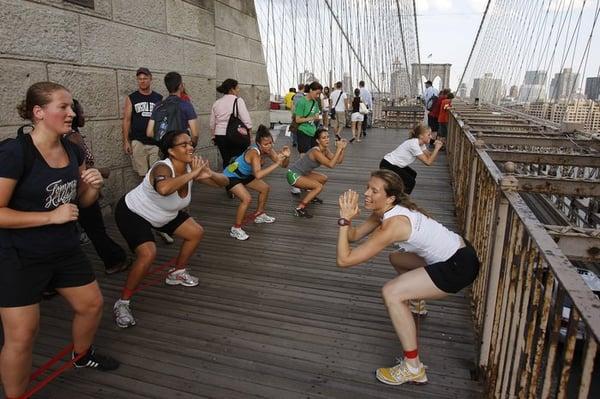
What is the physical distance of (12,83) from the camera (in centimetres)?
393

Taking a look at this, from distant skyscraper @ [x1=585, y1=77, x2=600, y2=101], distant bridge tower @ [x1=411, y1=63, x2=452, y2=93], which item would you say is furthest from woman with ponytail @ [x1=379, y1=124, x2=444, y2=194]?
distant bridge tower @ [x1=411, y1=63, x2=452, y2=93]

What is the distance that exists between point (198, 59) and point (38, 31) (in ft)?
10.2

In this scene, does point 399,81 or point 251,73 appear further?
point 399,81

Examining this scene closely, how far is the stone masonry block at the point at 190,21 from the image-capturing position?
637cm

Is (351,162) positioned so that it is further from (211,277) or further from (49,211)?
(49,211)

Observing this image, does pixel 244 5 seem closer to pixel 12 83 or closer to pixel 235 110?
pixel 235 110

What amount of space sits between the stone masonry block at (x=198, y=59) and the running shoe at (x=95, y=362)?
499 cm

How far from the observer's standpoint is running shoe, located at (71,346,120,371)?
246 cm

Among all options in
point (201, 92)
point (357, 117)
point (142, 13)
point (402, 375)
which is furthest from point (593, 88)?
point (402, 375)

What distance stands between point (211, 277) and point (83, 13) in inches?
120

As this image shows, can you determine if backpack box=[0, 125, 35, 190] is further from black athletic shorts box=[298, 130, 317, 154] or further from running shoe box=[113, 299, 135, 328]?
black athletic shorts box=[298, 130, 317, 154]

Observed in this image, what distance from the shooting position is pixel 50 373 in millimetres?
2430

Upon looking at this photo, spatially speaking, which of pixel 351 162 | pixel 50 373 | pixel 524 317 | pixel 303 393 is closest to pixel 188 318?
pixel 50 373

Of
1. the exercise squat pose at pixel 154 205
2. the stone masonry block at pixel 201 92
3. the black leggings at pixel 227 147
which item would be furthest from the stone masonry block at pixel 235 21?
the exercise squat pose at pixel 154 205
